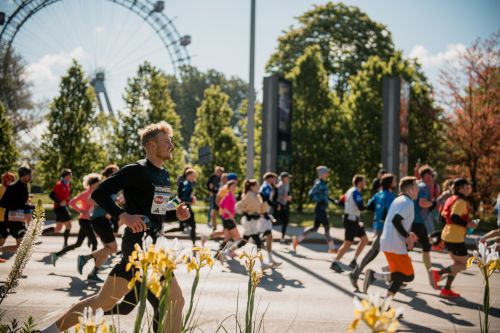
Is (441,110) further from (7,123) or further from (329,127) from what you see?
(7,123)

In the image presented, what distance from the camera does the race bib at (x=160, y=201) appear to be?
152 inches

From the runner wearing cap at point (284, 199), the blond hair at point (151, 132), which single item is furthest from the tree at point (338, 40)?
the blond hair at point (151, 132)

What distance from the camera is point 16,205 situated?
31.1 feet

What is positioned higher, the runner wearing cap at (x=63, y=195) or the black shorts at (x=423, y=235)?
the runner wearing cap at (x=63, y=195)

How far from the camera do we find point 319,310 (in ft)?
20.8

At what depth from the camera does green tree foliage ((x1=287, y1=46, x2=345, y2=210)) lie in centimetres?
2744

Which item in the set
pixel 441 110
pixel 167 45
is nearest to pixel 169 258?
pixel 441 110

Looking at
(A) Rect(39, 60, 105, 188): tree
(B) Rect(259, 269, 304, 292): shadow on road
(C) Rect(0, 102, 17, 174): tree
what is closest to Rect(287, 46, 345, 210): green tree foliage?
(A) Rect(39, 60, 105, 188): tree

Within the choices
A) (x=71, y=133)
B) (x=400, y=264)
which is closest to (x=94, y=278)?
(x=400, y=264)

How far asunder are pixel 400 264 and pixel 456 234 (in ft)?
5.96

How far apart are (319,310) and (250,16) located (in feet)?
40.5

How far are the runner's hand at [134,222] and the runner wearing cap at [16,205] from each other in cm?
662

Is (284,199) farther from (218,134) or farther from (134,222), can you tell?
(218,134)

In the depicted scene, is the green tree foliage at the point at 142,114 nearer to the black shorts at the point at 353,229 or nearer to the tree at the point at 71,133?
the tree at the point at 71,133
